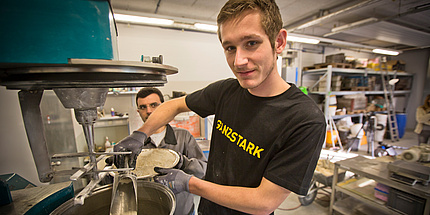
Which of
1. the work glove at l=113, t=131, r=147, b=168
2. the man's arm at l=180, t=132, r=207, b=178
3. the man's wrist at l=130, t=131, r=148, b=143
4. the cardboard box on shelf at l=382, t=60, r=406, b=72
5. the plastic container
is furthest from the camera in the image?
the cardboard box on shelf at l=382, t=60, r=406, b=72

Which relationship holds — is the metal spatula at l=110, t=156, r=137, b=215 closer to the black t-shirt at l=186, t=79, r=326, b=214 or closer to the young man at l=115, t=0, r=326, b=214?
the young man at l=115, t=0, r=326, b=214

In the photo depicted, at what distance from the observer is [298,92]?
2.36 feet

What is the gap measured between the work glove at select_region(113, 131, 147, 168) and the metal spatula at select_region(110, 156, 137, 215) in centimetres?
7

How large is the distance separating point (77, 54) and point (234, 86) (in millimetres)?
654

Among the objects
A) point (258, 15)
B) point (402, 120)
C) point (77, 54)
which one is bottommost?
point (402, 120)

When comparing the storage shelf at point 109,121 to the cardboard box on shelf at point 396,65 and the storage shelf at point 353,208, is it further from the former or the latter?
the cardboard box on shelf at point 396,65

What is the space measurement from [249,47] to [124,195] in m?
0.66

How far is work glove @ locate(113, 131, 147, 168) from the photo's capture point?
68 cm

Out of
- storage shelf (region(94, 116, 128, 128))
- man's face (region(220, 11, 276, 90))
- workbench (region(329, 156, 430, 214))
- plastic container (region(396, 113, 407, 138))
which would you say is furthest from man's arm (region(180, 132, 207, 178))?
plastic container (region(396, 113, 407, 138))

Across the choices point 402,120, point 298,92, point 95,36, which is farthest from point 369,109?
point 95,36

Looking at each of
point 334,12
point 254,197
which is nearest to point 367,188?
point 254,197

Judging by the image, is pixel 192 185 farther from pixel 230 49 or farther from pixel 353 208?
pixel 353 208

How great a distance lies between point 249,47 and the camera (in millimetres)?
651

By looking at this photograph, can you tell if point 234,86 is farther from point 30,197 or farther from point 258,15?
point 30,197
